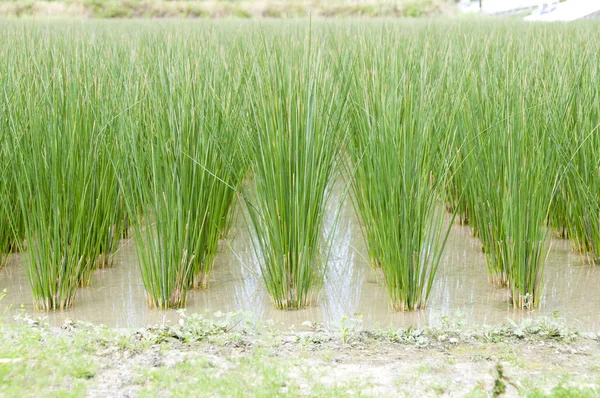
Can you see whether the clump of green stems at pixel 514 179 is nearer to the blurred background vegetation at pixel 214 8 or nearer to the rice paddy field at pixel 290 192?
the rice paddy field at pixel 290 192

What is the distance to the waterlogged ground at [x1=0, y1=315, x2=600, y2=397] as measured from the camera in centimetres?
256

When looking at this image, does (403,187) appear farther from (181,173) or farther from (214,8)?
(214,8)

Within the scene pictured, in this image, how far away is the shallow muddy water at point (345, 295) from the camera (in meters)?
3.63

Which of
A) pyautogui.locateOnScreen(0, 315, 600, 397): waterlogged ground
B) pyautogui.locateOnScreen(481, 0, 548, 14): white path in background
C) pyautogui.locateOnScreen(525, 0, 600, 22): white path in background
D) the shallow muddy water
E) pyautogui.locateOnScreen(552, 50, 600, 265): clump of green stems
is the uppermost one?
pyautogui.locateOnScreen(552, 50, 600, 265): clump of green stems

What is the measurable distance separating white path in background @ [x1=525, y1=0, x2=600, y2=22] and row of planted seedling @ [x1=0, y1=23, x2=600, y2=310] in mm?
18079

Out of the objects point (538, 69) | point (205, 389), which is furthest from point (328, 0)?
point (205, 389)

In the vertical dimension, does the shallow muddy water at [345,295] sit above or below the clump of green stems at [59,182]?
below

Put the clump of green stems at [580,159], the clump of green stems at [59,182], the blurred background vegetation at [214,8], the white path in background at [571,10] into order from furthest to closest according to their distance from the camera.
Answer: the blurred background vegetation at [214,8], the white path in background at [571,10], the clump of green stems at [580,159], the clump of green stems at [59,182]

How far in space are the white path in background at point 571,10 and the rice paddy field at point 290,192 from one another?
18090 millimetres

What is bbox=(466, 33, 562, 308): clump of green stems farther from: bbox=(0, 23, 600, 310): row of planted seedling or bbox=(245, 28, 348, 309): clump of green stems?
bbox=(245, 28, 348, 309): clump of green stems

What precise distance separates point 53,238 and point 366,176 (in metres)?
1.57

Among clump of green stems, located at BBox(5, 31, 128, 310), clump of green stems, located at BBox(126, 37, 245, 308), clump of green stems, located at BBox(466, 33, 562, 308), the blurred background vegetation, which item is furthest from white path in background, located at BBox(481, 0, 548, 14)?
clump of green stems, located at BBox(5, 31, 128, 310)

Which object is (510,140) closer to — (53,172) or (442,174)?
(442,174)

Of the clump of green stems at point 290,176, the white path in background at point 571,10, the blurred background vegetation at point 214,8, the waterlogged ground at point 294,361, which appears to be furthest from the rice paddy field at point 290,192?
the blurred background vegetation at point 214,8
